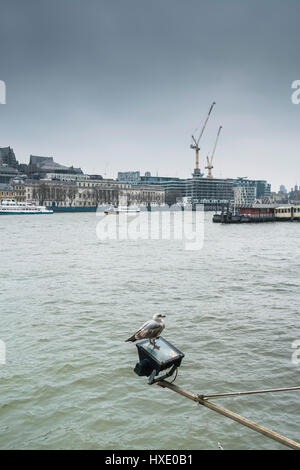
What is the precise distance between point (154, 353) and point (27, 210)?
414 ft

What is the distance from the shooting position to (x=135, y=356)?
1168 centimetres

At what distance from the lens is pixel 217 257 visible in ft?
109

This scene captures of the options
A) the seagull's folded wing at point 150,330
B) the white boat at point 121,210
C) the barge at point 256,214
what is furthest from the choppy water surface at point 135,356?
the white boat at point 121,210

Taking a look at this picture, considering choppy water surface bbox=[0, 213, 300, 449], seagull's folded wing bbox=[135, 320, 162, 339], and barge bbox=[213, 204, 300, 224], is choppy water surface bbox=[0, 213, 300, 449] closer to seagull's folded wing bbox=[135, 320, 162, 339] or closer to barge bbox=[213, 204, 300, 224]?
seagull's folded wing bbox=[135, 320, 162, 339]

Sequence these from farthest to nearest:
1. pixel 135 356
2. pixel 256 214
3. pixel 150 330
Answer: pixel 256 214
pixel 135 356
pixel 150 330

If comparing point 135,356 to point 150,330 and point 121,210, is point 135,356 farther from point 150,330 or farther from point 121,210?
point 121,210

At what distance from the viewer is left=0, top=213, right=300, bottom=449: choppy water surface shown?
8102 mm

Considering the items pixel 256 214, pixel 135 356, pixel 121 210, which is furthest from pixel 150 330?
pixel 121 210

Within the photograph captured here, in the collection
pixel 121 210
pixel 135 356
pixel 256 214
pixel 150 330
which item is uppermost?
pixel 121 210

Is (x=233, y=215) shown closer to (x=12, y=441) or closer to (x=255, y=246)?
(x=255, y=246)

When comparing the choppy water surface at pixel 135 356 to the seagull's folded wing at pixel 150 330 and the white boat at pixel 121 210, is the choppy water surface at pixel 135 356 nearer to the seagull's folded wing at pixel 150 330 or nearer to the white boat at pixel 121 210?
the seagull's folded wing at pixel 150 330

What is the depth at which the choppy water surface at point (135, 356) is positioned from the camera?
8.10 metres

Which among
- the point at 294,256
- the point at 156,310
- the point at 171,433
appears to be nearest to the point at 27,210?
the point at 294,256

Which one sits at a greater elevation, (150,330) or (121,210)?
(121,210)
